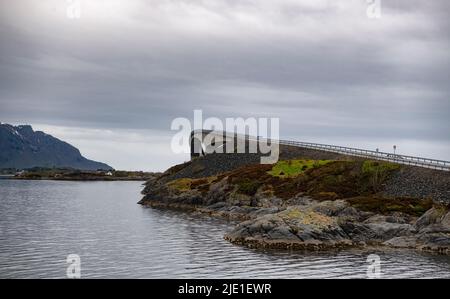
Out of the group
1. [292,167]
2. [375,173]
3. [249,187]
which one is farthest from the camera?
[292,167]

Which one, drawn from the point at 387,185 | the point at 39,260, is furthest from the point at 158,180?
the point at 39,260

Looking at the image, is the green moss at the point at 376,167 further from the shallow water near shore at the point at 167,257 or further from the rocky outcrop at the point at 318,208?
the shallow water near shore at the point at 167,257

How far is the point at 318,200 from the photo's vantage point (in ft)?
273

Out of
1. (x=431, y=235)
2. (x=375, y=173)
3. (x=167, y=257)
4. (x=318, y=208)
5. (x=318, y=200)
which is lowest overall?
(x=167, y=257)

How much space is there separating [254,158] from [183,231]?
6241cm

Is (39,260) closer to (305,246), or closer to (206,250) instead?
(206,250)

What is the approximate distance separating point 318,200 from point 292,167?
23.9 m

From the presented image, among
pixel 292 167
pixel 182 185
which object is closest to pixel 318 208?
pixel 292 167

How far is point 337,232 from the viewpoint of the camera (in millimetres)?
59656

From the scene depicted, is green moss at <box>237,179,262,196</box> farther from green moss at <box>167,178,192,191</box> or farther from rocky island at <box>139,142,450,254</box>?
green moss at <box>167,178,192,191</box>

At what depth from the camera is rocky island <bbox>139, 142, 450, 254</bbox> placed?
5828cm

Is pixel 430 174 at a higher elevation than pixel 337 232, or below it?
higher

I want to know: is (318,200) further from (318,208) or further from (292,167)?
(292,167)
